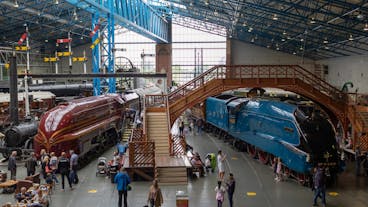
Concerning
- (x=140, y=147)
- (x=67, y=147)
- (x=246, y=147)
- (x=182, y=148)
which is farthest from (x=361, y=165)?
(x=67, y=147)

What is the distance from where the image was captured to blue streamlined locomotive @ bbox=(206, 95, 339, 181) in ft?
59.1

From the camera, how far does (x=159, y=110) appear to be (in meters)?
25.8

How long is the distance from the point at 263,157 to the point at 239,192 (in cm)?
684

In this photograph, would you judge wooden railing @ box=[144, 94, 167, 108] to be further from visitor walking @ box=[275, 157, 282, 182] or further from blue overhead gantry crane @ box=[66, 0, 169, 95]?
visitor walking @ box=[275, 157, 282, 182]

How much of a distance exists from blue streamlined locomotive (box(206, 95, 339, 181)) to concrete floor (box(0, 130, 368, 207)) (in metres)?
1.08

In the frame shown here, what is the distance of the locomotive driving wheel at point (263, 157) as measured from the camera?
22953 mm

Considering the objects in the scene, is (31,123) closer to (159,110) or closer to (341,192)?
(159,110)

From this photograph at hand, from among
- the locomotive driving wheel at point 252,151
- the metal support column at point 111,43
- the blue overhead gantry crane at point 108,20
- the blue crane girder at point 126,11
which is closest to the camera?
the locomotive driving wheel at point 252,151

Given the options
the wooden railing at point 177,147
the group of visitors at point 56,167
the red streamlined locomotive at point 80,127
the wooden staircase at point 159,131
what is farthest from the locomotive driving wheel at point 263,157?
the group of visitors at point 56,167

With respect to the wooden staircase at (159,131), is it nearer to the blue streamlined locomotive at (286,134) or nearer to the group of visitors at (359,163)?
the blue streamlined locomotive at (286,134)

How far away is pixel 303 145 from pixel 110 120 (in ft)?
47.4

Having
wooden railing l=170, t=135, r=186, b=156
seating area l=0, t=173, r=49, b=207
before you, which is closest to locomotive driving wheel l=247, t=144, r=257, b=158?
wooden railing l=170, t=135, r=186, b=156

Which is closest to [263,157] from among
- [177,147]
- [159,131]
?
[177,147]

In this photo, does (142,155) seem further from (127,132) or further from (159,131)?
(127,132)
